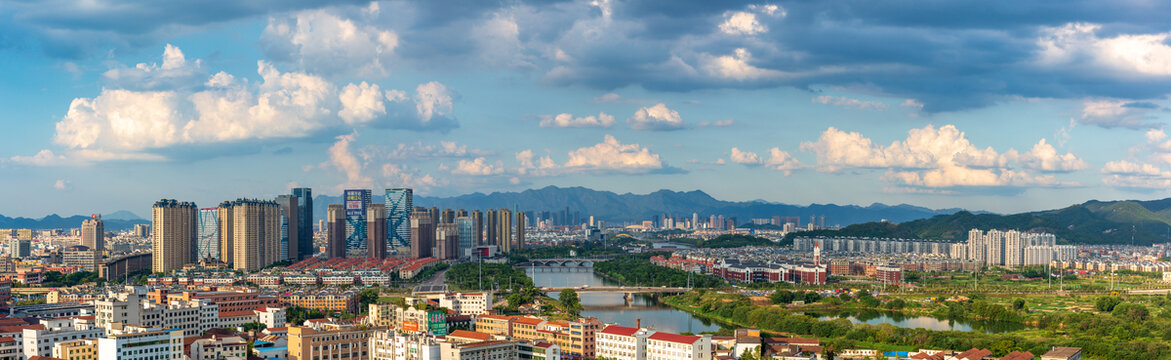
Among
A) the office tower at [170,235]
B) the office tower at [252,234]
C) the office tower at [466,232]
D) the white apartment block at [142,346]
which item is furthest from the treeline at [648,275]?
the white apartment block at [142,346]

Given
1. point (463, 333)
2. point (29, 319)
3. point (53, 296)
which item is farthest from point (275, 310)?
point (53, 296)

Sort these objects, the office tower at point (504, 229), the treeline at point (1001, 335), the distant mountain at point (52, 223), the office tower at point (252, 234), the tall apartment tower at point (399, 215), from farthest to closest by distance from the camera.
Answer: the distant mountain at point (52, 223)
the tall apartment tower at point (399, 215)
the office tower at point (504, 229)
the office tower at point (252, 234)
the treeline at point (1001, 335)

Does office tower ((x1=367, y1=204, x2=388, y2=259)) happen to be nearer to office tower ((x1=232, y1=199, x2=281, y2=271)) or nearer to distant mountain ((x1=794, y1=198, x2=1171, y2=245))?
office tower ((x1=232, y1=199, x2=281, y2=271))

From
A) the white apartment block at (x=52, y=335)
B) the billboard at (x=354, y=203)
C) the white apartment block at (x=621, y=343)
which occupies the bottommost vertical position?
the white apartment block at (x=621, y=343)

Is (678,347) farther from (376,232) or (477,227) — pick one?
(477,227)

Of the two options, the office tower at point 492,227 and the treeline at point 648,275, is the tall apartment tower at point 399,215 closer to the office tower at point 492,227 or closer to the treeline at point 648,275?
the office tower at point 492,227
